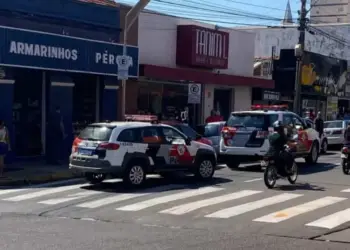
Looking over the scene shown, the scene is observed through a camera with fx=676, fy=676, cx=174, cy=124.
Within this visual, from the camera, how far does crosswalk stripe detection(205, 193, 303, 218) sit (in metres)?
12.7

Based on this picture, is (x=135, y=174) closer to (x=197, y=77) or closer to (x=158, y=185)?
(x=158, y=185)

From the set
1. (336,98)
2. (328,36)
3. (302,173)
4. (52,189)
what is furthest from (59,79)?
(328,36)

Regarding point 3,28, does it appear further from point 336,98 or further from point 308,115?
point 336,98

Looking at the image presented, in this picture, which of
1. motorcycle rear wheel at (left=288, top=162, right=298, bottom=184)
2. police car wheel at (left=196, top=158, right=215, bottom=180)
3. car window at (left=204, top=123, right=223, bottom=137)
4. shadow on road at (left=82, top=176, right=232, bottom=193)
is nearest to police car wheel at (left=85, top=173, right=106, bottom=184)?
shadow on road at (left=82, top=176, right=232, bottom=193)

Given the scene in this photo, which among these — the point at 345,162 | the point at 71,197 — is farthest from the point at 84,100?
the point at 71,197

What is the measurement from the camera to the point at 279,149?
1678 cm

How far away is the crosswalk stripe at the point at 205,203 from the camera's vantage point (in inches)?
510

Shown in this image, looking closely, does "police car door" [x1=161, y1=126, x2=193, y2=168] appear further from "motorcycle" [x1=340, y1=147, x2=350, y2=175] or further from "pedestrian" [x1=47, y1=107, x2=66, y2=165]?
"pedestrian" [x1=47, y1=107, x2=66, y2=165]

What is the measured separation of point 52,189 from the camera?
16.4 m

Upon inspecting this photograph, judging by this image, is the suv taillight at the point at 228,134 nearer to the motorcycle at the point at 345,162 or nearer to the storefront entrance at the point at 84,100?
the motorcycle at the point at 345,162

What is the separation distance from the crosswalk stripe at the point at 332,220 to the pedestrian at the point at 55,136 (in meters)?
10.8

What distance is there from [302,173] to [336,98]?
89.0 feet

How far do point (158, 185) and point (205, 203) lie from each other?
121 inches

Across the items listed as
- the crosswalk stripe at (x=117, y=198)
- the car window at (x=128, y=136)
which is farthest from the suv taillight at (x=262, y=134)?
the car window at (x=128, y=136)
